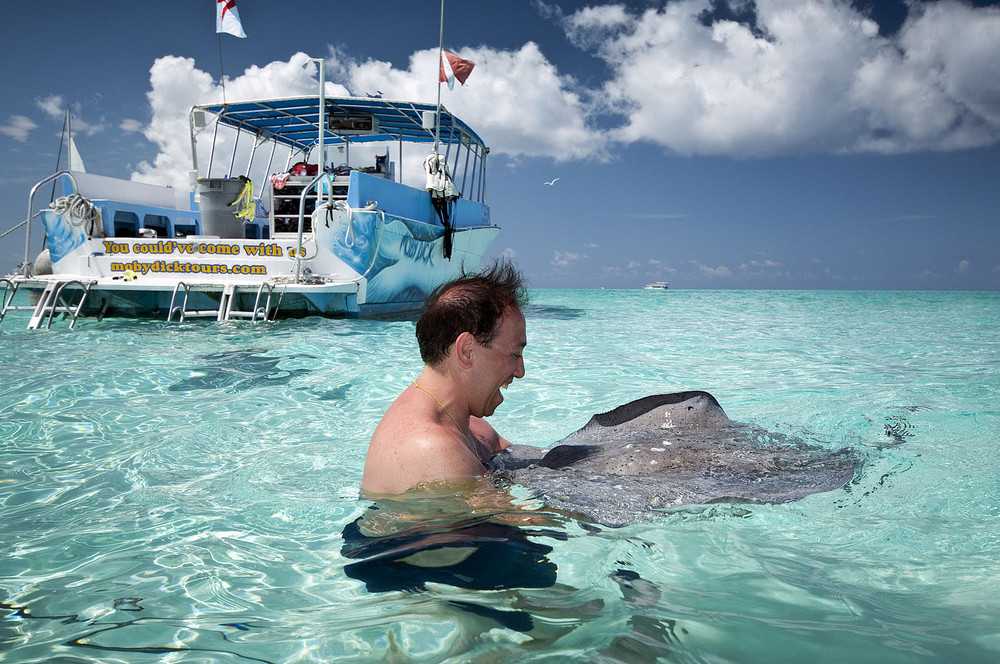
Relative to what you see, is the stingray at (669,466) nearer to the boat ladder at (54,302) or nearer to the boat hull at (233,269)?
the boat hull at (233,269)

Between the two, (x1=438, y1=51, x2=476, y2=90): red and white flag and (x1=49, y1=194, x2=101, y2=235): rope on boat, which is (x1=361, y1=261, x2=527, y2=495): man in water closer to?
(x1=438, y1=51, x2=476, y2=90): red and white flag

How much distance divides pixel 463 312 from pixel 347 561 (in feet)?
2.61

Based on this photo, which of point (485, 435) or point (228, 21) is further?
point (228, 21)

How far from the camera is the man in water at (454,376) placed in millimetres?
1895

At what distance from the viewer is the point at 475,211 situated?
14.5m

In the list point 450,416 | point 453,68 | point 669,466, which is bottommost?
point 669,466

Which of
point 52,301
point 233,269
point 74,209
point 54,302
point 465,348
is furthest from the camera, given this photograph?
point 74,209

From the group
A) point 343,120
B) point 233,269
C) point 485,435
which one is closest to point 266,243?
point 233,269

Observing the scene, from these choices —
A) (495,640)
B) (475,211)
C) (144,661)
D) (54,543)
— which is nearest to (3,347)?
(54,543)

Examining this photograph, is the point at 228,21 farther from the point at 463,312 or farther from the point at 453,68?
the point at 463,312

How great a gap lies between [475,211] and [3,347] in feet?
31.0

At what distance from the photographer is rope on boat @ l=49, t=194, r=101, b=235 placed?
32.2 ft

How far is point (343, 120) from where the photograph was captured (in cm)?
1208

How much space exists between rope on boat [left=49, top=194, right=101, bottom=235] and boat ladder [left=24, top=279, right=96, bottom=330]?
1.19 metres
